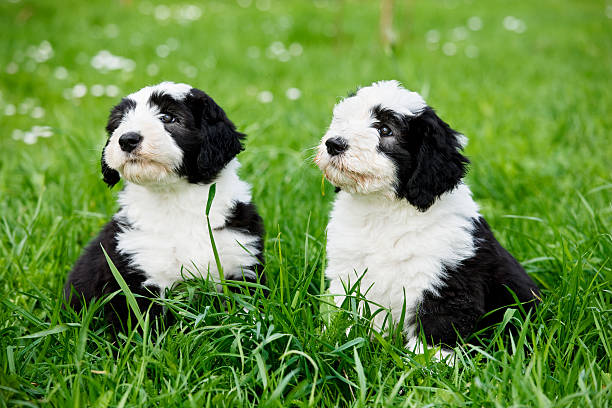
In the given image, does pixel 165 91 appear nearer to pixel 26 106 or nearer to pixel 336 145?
pixel 336 145

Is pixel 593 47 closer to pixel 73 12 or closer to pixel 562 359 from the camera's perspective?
pixel 562 359

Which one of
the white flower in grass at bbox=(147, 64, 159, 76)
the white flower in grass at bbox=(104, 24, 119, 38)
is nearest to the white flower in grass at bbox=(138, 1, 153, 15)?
the white flower in grass at bbox=(104, 24, 119, 38)

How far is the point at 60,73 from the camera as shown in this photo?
7.66m

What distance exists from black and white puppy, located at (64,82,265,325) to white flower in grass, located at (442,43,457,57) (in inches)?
263

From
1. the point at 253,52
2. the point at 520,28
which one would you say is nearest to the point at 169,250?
the point at 253,52

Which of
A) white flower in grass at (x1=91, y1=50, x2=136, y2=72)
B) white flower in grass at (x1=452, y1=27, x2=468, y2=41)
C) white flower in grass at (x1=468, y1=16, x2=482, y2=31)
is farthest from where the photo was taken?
white flower in grass at (x1=468, y1=16, x2=482, y2=31)

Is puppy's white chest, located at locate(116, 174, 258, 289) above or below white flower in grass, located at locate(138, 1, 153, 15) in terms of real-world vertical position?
below

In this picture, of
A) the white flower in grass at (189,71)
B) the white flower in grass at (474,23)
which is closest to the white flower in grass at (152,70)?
the white flower in grass at (189,71)

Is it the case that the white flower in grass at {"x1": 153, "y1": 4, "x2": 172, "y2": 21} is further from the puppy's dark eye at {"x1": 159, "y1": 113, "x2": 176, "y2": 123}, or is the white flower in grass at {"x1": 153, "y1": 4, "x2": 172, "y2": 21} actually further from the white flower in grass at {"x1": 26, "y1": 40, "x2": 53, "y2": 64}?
the puppy's dark eye at {"x1": 159, "y1": 113, "x2": 176, "y2": 123}

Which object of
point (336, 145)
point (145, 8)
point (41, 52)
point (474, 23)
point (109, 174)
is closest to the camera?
point (336, 145)

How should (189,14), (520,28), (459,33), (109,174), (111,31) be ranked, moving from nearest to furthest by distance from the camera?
(109,174) < (111,31) < (459,33) < (520,28) < (189,14)

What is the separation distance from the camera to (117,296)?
2736mm

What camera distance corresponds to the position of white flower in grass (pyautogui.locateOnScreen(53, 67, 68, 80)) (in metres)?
7.58

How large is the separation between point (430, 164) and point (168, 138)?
1.19 m
